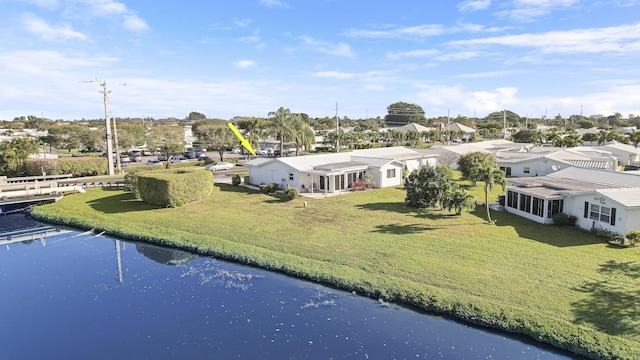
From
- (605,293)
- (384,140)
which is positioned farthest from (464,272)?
(384,140)

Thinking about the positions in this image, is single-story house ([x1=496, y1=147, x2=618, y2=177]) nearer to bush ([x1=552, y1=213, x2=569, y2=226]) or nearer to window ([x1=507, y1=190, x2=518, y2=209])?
window ([x1=507, y1=190, x2=518, y2=209])

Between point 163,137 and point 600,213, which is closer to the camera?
point 600,213

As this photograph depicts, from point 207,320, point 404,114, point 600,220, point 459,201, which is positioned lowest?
point 207,320

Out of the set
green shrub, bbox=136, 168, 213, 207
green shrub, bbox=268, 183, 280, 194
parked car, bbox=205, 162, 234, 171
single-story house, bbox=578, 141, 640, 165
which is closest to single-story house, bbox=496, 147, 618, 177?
single-story house, bbox=578, 141, 640, 165

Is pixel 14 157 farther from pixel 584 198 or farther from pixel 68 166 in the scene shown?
pixel 584 198

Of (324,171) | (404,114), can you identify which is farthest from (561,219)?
(404,114)

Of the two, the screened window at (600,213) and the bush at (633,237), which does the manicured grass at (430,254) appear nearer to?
the bush at (633,237)

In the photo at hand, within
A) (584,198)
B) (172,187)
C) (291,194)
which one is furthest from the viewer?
(291,194)
